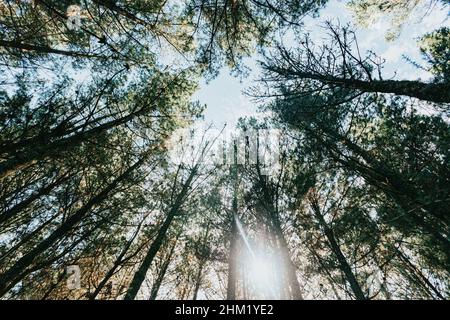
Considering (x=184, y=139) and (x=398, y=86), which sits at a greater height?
(x=184, y=139)

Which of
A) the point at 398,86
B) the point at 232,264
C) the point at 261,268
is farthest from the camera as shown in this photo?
the point at 232,264

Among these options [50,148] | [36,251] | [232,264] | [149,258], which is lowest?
[36,251]

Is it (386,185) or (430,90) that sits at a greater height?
(430,90)

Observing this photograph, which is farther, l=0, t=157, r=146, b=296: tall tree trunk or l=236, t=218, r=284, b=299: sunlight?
l=236, t=218, r=284, b=299: sunlight

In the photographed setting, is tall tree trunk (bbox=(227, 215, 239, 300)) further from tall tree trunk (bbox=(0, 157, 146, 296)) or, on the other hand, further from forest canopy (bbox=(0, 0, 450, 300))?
tall tree trunk (bbox=(0, 157, 146, 296))

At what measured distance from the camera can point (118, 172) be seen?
Answer: 26.3 ft

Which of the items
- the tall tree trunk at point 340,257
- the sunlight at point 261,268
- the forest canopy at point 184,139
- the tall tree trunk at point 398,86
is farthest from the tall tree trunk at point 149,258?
the tall tree trunk at point 398,86

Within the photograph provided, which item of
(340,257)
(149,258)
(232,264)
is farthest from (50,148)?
(232,264)

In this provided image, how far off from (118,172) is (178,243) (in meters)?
5.60

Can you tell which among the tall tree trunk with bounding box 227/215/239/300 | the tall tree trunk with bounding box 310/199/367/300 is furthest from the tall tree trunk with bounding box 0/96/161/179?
the tall tree trunk with bounding box 227/215/239/300

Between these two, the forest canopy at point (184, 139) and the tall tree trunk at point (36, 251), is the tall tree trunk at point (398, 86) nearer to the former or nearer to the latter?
the forest canopy at point (184, 139)

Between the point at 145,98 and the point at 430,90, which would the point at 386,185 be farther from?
the point at 145,98

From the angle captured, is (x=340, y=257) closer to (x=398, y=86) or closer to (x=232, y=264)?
(x=398, y=86)
